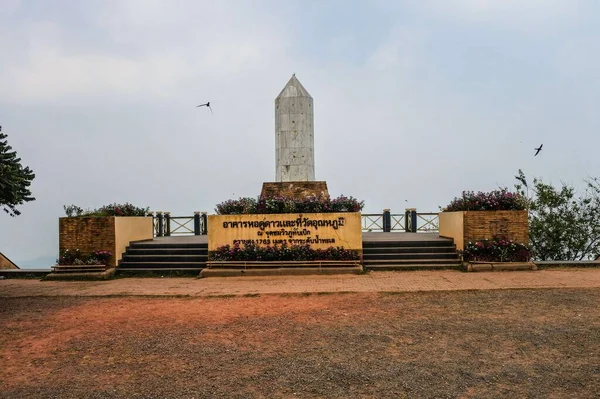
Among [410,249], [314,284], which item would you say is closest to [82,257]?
[314,284]

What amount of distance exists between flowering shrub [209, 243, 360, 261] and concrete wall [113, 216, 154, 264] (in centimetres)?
307

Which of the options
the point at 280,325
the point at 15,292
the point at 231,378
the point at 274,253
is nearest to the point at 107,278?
the point at 15,292

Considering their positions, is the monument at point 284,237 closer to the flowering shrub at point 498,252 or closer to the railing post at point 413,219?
the flowering shrub at point 498,252

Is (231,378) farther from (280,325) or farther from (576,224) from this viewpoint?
(576,224)

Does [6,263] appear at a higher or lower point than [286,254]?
lower

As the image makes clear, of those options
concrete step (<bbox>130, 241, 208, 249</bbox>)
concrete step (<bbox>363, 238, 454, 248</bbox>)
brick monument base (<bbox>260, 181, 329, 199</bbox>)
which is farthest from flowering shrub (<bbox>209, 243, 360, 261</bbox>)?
brick monument base (<bbox>260, 181, 329, 199</bbox>)

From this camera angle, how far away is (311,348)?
5.83 meters

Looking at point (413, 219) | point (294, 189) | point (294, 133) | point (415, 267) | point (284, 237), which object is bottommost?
point (415, 267)

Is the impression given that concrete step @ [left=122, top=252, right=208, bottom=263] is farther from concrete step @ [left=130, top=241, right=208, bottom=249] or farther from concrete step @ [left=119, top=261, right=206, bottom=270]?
concrete step @ [left=130, top=241, right=208, bottom=249]

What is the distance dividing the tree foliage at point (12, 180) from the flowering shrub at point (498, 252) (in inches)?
438

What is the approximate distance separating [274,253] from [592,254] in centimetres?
1208

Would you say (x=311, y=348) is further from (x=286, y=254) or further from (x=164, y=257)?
(x=164, y=257)

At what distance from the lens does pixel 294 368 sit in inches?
202

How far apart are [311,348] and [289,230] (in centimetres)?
769
